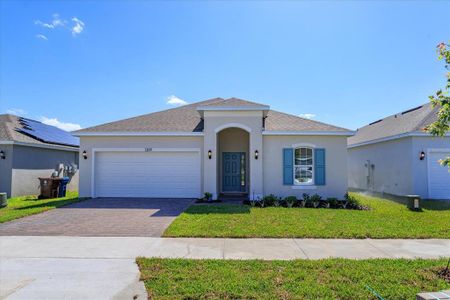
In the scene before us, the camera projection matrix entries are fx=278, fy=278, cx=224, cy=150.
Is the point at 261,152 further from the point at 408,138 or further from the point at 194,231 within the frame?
the point at 408,138

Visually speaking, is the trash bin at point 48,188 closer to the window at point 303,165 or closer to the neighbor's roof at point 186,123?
the neighbor's roof at point 186,123

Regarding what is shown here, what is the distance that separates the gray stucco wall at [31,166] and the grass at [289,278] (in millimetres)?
12740

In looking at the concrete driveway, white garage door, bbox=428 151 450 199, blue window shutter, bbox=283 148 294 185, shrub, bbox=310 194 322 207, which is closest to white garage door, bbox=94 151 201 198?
the concrete driveway

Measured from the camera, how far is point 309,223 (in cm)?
837

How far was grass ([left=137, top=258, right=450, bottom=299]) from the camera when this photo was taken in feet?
13.2

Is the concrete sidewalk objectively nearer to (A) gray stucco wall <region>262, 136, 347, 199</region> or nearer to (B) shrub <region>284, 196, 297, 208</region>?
(B) shrub <region>284, 196, 297, 208</region>

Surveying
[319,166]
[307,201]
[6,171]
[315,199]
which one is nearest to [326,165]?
[319,166]

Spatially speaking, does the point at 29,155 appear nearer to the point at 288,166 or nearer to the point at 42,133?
the point at 42,133

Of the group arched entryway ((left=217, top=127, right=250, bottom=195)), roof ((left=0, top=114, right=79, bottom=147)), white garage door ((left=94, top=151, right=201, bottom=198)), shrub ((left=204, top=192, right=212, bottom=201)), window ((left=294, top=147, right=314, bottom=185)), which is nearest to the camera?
shrub ((left=204, top=192, right=212, bottom=201))

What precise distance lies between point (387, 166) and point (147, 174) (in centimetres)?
1334

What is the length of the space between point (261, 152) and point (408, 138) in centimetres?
756

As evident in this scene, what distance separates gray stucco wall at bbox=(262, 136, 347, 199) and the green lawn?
2056 millimetres

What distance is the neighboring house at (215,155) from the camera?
511 inches

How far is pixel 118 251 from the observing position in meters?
5.94
